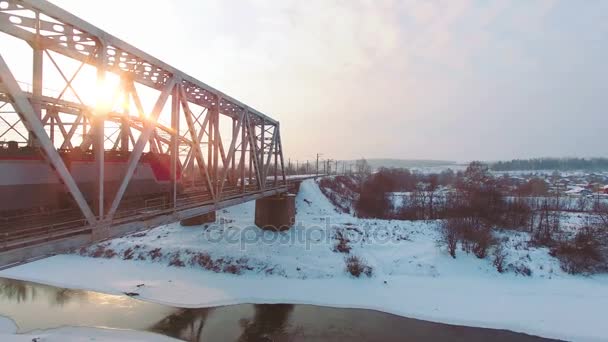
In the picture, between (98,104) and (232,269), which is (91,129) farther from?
(232,269)

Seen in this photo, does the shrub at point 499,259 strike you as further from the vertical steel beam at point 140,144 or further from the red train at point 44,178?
the vertical steel beam at point 140,144

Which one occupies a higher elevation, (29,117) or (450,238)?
(29,117)

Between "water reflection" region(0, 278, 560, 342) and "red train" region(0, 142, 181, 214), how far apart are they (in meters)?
6.31

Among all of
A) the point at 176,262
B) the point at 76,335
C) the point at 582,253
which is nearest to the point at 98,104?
the point at 76,335

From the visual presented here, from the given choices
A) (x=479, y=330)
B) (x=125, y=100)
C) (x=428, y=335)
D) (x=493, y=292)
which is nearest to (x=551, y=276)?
(x=493, y=292)

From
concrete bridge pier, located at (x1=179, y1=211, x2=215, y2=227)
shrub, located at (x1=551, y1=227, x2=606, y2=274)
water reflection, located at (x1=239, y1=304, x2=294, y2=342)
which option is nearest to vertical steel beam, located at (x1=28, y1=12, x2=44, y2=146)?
water reflection, located at (x1=239, y1=304, x2=294, y2=342)

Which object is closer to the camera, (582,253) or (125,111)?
(125,111)

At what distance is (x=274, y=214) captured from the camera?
2897cm

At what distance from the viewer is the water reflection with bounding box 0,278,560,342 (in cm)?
1495

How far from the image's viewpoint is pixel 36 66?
31.6 feet

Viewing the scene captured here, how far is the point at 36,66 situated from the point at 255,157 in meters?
15.3

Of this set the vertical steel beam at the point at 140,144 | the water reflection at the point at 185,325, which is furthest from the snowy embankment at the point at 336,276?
the vertical steel beam at the point at 140,144

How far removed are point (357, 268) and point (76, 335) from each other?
15464 millimetres

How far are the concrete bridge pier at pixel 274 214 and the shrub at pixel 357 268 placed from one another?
7579mm
